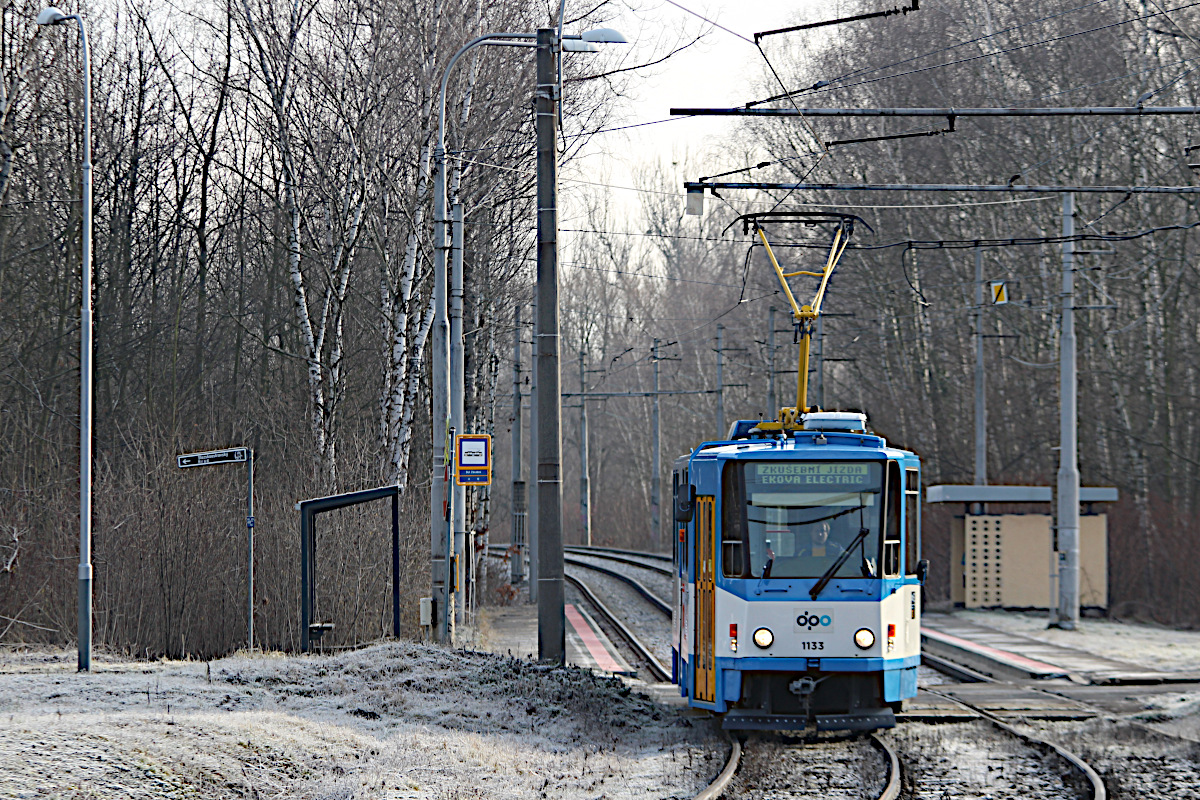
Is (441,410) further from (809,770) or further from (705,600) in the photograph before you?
(809,770)

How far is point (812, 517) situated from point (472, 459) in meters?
9.41

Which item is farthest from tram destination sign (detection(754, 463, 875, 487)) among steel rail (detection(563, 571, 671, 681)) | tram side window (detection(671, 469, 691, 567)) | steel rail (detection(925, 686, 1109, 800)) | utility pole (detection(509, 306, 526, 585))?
utility pole (detection(509, 306, 526, 585))

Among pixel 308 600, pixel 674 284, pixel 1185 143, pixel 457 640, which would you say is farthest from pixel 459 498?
pixel 674 284

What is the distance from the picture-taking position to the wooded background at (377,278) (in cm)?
2328

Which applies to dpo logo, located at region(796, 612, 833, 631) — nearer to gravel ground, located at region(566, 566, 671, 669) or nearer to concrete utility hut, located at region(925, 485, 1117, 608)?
gravel ground, located at region(566, 566, 671, 669)

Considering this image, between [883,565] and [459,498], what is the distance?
1212 centimetres

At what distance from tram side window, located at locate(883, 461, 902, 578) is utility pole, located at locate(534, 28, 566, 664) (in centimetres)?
464

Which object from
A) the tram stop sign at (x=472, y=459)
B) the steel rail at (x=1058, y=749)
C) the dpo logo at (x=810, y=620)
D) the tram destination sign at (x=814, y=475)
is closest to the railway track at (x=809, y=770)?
the dpo logo at (x=810, y=620)

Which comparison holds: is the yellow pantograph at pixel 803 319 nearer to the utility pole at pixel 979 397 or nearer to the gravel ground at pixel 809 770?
the gravel ground at pixel 809 770

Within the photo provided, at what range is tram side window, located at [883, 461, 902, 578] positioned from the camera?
42.7 ft

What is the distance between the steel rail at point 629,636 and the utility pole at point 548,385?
4.07 m

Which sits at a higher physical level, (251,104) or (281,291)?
(251,104)

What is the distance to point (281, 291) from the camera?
1486 inches

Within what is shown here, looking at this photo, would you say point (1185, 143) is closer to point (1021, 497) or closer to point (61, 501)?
point (1021, 497)
